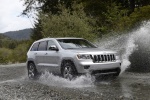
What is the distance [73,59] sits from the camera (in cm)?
1124

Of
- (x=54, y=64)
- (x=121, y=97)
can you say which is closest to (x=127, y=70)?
(x=54, y=64)

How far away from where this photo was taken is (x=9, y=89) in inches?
441

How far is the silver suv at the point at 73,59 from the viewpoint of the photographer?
439 inches

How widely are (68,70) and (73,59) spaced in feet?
1.76

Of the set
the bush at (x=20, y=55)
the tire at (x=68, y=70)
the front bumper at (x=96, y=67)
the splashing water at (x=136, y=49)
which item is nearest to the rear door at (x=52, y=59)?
the tire at (x=68, y=70)

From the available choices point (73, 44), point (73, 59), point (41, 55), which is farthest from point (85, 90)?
point (41, 55)

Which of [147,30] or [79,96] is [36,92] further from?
[147,30]

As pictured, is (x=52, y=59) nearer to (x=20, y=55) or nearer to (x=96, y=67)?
(x=96, y=67)

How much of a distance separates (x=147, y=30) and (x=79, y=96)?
259 inches

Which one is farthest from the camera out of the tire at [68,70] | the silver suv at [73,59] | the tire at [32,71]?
the tire at [32,71]

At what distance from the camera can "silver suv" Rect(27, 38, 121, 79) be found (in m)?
11.2

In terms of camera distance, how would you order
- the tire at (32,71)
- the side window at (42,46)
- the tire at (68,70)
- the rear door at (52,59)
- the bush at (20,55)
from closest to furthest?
the tire at (68,70) < the rear door at (52,59) < the side window at (42,46) < the tire at (32,71) < the bush at (20,55)

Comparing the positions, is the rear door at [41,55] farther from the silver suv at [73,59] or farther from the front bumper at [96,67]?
the front bumper at [96,67]

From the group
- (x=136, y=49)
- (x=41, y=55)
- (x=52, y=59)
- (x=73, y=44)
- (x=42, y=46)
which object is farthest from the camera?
(x=136, y=49)
